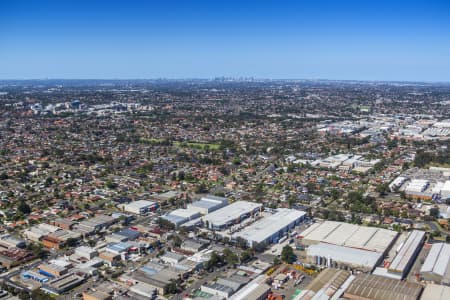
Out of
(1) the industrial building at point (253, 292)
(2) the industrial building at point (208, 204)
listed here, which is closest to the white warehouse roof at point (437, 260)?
(1) the industrial building at point (253, 292)

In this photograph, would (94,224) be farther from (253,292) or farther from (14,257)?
(253,292)

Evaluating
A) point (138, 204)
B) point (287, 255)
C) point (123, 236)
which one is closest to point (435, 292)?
point (287, 255)

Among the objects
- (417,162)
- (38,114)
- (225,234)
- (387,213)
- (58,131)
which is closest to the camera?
(225,234)

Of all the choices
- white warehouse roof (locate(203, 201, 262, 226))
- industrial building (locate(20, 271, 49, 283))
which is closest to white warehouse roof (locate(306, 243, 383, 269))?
white warehouse roof (locate(203, 201, 262, 226))

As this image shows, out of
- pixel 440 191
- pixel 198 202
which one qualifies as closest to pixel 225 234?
pixel 198 202

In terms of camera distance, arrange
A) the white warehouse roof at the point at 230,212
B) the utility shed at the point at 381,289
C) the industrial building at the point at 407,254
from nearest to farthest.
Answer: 1. the utility shed at the point at 381,289
2. the industrial building at the point at 407,254
3. the white warehouse roof at the point at 230,212

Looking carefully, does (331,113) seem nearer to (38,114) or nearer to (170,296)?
(38,114)

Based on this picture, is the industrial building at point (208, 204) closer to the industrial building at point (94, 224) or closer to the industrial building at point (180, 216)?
the industrial building at point (180, 216)
